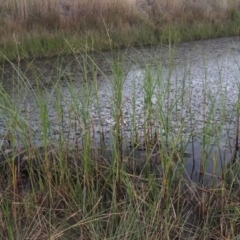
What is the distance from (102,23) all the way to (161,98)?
368 cm

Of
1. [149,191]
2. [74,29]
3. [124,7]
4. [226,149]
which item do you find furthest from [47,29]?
[149,191]

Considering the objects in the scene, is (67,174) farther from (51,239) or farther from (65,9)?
(65,9)

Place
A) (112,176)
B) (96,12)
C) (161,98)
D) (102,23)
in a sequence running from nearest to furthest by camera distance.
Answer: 1. (112,176)
2. (161,98)
3. (102,23)
4. (96,12)

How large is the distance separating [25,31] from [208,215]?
383cm

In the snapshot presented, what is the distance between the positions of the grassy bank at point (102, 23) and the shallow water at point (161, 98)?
0.30 metres

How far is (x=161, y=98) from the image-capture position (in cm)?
193

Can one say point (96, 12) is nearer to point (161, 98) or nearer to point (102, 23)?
point (102, 23)

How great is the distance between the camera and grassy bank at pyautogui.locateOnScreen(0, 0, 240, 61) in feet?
15.7

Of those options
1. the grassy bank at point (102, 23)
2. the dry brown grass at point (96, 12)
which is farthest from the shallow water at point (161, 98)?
the dry brown grass at point (96, 12)

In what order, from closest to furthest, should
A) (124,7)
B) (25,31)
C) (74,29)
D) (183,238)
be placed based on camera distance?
(183,238), (25,31), (74,29), (124,7)

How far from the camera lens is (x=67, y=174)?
1722 mm

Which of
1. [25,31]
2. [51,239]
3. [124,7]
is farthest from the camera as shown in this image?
[124,7]

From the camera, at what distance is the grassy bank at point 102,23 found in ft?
15.7

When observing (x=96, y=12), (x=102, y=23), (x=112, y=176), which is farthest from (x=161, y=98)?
(x=96, y=12)
